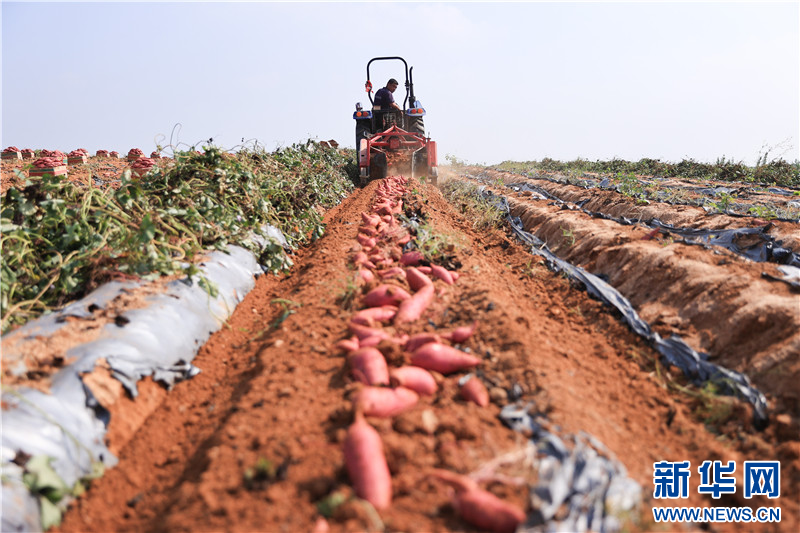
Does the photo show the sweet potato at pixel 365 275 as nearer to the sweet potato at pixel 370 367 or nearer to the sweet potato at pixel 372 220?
the sweet potato at pixel 370 367

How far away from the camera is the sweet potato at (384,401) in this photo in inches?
77.9

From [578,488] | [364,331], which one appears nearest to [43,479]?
[364,331]

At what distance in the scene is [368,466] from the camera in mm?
1628

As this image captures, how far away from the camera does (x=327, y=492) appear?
165 centimetres

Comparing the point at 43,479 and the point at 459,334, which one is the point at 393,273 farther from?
the point at 43,479

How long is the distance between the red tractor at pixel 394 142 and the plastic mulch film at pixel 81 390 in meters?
8.24


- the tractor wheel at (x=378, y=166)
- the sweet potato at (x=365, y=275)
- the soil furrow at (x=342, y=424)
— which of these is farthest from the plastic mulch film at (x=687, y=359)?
the tractor wheel at (x=378, y=166)

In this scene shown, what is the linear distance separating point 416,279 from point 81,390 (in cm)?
220

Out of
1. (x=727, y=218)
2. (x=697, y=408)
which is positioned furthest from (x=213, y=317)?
(x=727, y=218)

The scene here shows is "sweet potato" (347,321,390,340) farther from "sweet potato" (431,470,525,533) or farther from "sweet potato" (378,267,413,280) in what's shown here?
"sweet potato" (431,470,525,533)

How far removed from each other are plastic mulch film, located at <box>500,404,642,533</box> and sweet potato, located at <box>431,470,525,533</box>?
0.16 feet

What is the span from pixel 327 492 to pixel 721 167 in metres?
16.6

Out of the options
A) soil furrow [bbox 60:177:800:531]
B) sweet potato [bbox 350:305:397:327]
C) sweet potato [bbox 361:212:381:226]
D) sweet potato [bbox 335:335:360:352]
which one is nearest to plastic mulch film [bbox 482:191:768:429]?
soil furrow [bbox 60:177:800:531]

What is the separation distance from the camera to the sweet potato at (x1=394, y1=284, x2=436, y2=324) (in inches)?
120
